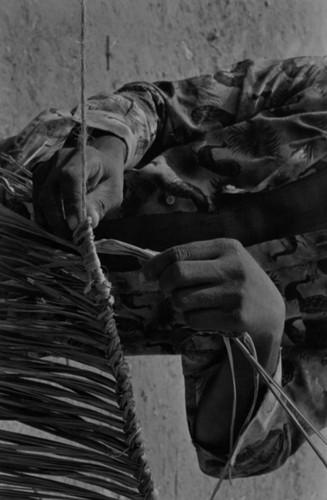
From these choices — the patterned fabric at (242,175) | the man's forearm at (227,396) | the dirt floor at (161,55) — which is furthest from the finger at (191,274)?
the dirt floor at (161,55)

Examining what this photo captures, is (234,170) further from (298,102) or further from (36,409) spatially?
(36,409)

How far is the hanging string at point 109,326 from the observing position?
3.04ft

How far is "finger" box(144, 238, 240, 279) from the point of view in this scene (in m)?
0.89

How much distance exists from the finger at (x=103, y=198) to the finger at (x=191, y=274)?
0.13m

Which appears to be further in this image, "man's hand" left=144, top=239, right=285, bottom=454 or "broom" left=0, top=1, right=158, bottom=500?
"broom" left=0, top=1, right=158, bottom=500

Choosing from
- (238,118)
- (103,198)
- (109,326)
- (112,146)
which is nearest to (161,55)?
(238,118)

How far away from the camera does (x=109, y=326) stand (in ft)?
3.12

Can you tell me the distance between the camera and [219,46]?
2527 millimetres

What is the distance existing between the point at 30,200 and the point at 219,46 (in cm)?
156

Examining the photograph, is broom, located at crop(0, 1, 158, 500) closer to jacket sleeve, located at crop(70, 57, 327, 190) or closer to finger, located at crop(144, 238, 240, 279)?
finger, located at crop(144, 238, 240, 279)

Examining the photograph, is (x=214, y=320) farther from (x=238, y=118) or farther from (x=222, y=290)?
(x=238, y=118)

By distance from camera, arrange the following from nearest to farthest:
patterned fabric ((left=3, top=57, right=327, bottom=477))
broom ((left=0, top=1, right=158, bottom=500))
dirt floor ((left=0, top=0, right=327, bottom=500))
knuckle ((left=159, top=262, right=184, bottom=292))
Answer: knuckle ((left=159, top=262, right=184, bottom=292)), broom ((left=0, top=1, right=158, bottom=500)), patterned fabric ((left=3, top=57, right=327, bottom=477)), dirt floor ((left=0, top=0, right=327, bottom=500))

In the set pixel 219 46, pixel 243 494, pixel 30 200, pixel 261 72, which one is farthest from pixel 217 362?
pixel 243 494

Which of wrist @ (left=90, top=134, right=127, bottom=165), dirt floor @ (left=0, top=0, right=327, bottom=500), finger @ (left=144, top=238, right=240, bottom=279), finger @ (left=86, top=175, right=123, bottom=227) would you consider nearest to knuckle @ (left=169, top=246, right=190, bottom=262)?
finger @ (left=144, top=238, right=240, bottom=279)
